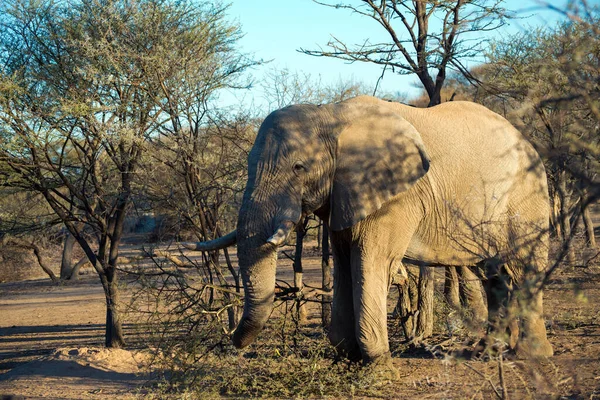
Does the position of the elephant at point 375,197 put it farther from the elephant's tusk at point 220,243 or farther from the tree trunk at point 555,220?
the tree trunk at point 555,220

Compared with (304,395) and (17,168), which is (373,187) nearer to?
(304,395)

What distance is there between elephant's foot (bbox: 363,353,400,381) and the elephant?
0.06ft


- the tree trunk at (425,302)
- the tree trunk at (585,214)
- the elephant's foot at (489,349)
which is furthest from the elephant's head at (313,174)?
the tree trunk at (425,302)

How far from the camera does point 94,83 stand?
10484mm

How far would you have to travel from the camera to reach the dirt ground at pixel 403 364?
4934mm

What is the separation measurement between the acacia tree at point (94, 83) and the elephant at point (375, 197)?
369cm

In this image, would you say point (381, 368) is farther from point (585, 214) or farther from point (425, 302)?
point (585, 214)

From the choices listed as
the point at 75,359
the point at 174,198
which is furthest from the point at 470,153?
the point at 75,359

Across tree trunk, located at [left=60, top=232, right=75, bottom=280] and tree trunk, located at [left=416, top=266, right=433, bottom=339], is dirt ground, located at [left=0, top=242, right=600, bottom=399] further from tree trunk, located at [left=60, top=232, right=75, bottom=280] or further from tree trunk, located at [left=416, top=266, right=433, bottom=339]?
tree trunk, located at [left=60, top=232, right=75, bottom=280]

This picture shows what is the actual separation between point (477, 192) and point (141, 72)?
5143mm

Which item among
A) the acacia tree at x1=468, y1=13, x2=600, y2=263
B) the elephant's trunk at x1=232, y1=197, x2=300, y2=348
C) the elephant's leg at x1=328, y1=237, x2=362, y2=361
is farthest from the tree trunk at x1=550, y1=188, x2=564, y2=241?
the elephant's trunk at x1=232, y1=197, x2=300, y2=348

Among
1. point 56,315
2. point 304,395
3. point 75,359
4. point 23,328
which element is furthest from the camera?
point 56,315

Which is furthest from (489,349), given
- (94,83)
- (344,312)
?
(94,83)

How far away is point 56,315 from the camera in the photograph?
17250 millimetres
